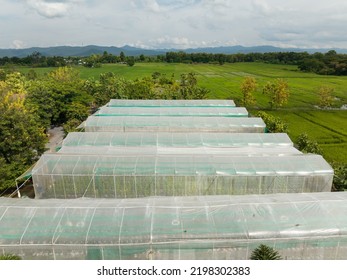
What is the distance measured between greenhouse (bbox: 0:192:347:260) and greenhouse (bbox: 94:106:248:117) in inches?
772

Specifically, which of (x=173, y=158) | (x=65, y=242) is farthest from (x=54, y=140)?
(x=65, y=242)

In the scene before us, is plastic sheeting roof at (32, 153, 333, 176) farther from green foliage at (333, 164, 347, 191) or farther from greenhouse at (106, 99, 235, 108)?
greenhouse at (106, 99, 235, 108)

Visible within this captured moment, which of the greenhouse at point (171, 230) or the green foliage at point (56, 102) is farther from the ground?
the green foliage at point (56, 102)

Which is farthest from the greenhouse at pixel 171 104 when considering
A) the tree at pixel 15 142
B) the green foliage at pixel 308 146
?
the tree at pixel 15 142

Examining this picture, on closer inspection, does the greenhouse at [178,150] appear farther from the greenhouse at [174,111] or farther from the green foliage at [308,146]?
the greenhouse at [174,111]

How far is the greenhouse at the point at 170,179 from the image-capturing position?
16280 mm

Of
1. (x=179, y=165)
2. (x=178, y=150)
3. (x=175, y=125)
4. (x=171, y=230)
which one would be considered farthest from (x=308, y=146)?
(x=171, y=230)

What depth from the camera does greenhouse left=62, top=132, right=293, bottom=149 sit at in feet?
70.4

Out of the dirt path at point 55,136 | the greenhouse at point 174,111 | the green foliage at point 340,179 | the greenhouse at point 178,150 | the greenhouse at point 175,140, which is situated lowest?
the dirt path at point 55,136

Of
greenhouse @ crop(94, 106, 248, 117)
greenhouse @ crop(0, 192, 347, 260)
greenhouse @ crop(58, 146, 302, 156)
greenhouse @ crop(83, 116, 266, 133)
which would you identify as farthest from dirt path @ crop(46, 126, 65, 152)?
greenhouse @ crop(0, 192, 347, 260)

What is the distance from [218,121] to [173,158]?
1157 centimetres

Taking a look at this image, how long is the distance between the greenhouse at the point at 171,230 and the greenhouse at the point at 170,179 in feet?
12.9

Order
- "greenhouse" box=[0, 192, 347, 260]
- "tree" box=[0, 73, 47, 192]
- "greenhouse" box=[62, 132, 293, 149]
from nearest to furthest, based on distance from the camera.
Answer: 1. "greenhouse" box=[0, 192, 347, 260]
2. "tree" box=[0, 73, 47, 192]
3. "greenhouse" box=[62, 132, 293, 149]

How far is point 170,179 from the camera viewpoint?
16.3 m
